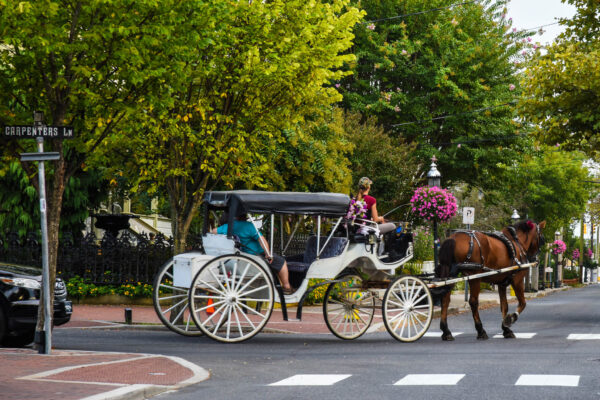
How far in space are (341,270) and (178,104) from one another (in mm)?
4868

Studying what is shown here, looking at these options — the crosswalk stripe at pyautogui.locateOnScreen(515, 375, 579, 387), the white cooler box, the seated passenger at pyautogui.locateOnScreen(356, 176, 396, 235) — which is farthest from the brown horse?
the crosswalk stripe at pyautogui.locateOnScreen(515, 375, 579, 387)

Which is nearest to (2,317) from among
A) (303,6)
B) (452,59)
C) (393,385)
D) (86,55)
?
(86,55)

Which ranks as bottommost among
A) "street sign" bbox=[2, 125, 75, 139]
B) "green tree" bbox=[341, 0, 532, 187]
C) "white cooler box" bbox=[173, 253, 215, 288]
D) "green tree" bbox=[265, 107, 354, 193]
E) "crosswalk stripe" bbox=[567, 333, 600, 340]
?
"crosswalk stripe" bbox=[567, 333, 600, 340]

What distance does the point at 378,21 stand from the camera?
36219 millimetres

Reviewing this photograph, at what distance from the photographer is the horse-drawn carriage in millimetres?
14250

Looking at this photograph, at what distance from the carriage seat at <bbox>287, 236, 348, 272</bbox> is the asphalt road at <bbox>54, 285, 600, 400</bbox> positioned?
1285 mm

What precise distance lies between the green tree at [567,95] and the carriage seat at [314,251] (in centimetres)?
942

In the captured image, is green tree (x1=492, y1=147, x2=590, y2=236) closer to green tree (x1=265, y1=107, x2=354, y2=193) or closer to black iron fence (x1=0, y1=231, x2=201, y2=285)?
green tree (x1=265, y1=107, x2=354, y2=193)

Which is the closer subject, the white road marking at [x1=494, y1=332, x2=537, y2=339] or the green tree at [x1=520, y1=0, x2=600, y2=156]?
the white road marking at [x1=494, y1=332, x2=537, y2=339]

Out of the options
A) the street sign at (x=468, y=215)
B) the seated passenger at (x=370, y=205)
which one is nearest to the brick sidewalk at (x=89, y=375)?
the seated passenger at (x=370, y=205)

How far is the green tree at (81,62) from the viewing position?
1201 centimetres

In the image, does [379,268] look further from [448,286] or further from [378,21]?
[378,21]

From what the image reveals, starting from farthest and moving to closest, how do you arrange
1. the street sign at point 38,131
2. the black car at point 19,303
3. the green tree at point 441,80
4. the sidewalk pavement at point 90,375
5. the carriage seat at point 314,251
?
1. the green tree at point 441,80
2. the carriage seat at point 314,251
3. the black car at point 19,303
4. the street sign at point 38,131
5. the sidewalk pavement at point 90,375

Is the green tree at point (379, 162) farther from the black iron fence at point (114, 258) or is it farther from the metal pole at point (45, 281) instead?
the metal pole at point (45, 281)
